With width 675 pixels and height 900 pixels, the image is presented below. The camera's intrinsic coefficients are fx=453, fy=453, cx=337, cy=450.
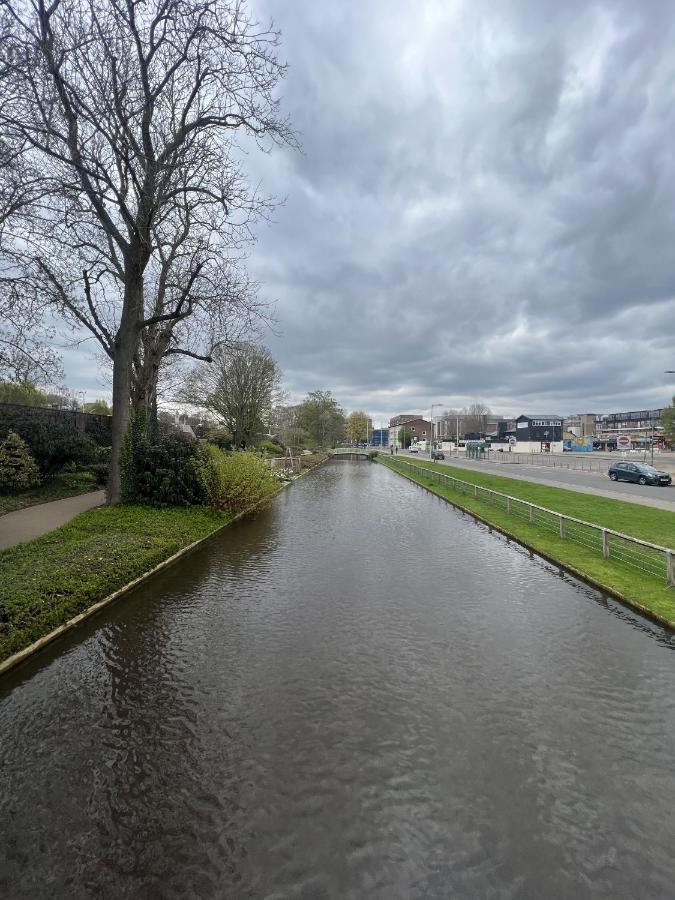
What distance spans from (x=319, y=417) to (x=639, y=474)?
60261mm

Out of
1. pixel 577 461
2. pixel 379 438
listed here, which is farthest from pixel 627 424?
pixel 577 461

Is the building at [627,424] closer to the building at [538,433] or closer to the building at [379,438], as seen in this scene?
the building at [538,433]

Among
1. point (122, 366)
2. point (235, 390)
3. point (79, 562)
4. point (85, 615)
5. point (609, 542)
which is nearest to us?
point (85, 615)

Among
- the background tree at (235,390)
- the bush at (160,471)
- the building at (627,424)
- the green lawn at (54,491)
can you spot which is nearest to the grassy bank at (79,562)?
the bush at (160,471)

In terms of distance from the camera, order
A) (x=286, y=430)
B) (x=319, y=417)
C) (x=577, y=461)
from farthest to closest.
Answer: (x=319, y=417) → (x=286, y=430) → (x=577, y=461)

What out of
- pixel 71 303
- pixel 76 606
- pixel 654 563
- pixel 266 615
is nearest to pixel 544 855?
pixel 266 615

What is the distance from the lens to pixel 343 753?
4.27 meters

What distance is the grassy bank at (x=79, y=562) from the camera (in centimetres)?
653

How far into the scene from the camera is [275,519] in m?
17.8

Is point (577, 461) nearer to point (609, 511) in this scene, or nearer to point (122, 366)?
point (609, 511)

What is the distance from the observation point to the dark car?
29.8m

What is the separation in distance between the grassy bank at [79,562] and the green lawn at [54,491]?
424 centimetres

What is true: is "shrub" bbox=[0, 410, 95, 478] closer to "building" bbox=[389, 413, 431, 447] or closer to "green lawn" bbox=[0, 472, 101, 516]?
"green lawn" bbox=[0, 472, 101, 516]

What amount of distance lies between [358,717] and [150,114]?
1521 centimetres
